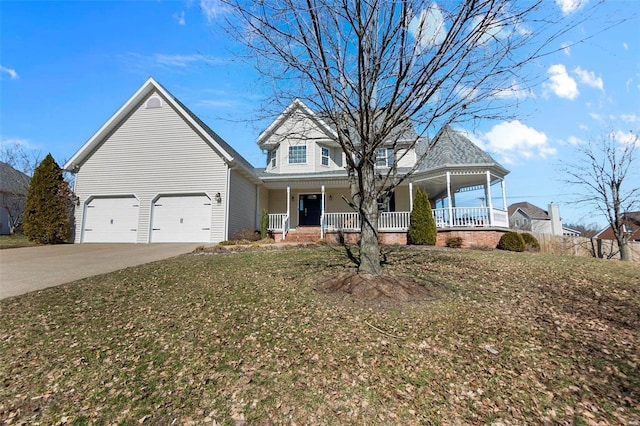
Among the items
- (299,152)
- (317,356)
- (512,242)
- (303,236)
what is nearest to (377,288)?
(317,356)

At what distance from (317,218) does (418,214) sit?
21.8 ft

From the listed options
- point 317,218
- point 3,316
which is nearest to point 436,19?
point 3,316

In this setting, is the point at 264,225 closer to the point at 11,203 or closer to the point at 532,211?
the point at 11,203

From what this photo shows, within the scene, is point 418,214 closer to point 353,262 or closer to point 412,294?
point 353,262

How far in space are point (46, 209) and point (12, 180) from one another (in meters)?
16.5

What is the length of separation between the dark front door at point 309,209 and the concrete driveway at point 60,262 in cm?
657

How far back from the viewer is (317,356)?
336cm

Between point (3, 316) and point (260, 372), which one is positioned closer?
point (260, 372)

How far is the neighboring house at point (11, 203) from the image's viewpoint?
22.6 meters

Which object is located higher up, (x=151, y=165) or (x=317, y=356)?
(x=151, y=165)

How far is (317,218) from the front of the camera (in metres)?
17.5

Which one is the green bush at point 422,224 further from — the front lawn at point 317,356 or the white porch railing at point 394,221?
the front lawn at point 317,356

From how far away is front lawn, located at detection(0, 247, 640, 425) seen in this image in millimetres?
2621

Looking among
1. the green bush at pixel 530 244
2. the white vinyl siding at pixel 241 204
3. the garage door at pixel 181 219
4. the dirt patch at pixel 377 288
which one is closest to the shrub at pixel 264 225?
the white vinyl siding at pixel 241 204
